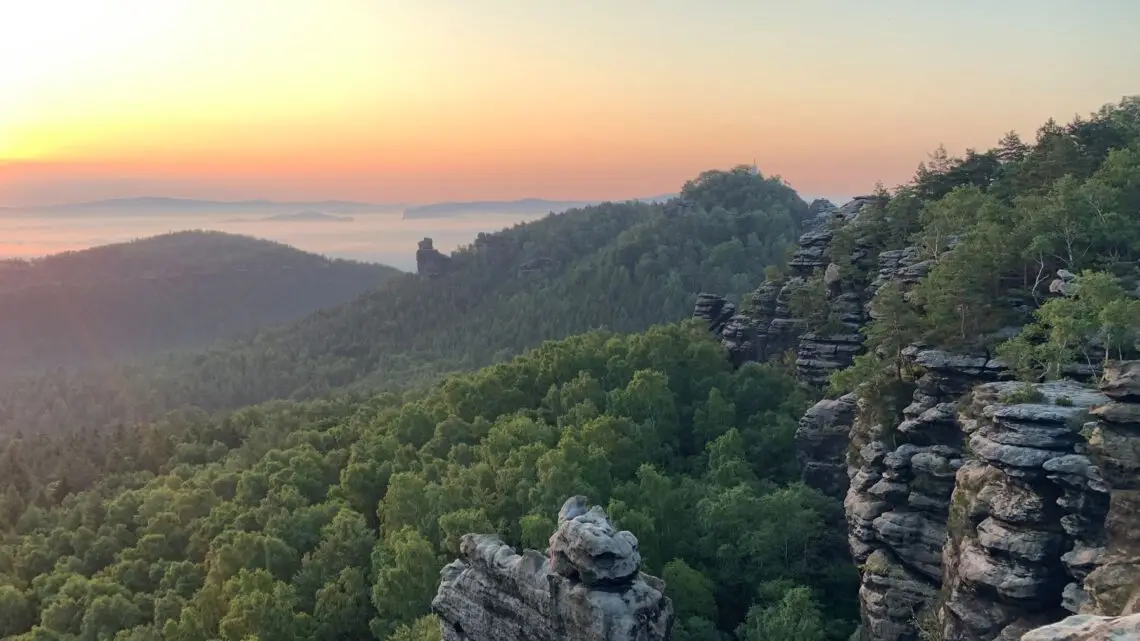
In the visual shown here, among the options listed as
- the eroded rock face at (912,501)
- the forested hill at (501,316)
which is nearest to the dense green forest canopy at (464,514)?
Answer: the eroded rock face at (912,501)

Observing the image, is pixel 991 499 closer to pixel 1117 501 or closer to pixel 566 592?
pixel 1117 501

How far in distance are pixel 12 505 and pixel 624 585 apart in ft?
270

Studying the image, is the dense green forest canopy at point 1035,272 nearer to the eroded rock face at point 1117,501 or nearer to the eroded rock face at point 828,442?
the eroded rock face at point 828,442

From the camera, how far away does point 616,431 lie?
162ft

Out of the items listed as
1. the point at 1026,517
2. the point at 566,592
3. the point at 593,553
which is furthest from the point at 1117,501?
the point at 566,592

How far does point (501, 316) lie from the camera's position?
565 feet

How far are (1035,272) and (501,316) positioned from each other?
14072 centimetres

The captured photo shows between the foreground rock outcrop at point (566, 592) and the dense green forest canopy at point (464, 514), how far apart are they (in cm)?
483

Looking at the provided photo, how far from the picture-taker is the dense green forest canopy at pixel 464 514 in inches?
1462

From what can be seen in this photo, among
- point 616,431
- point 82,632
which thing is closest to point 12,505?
point 82,632

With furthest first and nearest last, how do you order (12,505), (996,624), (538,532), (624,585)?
(12,505), (538,532), (624,585), (996,624)

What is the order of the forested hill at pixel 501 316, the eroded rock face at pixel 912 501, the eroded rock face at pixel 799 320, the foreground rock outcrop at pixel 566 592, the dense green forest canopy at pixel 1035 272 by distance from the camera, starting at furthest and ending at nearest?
the forested hill at pixel 501 316 → the eroded rock face at pixel 799 320 → the eroded rock face at pixel 912 501 → the dense green forest canopy at pixel 1035 272 → the foreground rock outcrop at pixel 566 592

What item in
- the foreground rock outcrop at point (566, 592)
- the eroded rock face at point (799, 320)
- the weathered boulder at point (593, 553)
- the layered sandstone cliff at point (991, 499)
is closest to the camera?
the layered sandstone cliff at point (991, 499)

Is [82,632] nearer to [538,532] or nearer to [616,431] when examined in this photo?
[538,532]
